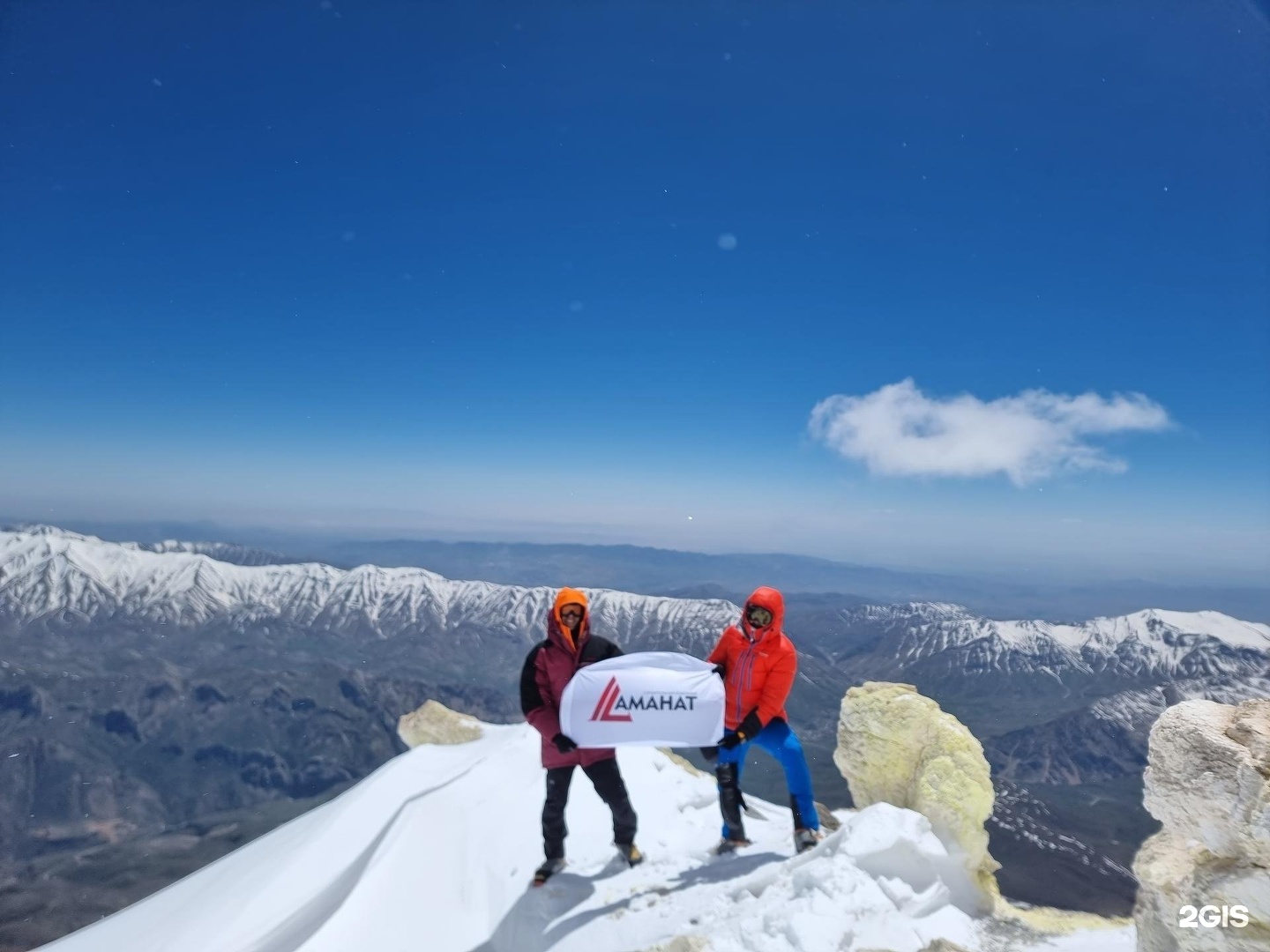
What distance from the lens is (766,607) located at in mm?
7055

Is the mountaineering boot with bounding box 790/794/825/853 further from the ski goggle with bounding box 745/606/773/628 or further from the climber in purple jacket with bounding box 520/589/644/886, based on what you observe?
the ski goggle with bounding box 745/606/773/628

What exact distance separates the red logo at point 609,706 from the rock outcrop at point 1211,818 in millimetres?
4720

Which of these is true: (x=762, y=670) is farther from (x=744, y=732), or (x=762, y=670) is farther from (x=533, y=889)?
(x=533, y=889)

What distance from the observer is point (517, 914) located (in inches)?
281

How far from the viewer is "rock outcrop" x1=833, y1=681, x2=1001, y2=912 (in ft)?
22.6

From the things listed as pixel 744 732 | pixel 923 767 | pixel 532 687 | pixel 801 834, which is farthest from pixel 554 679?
pixel 923 767

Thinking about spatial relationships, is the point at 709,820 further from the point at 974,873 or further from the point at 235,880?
the point at 235,880

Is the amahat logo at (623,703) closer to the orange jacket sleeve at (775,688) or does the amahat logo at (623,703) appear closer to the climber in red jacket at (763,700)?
the climber in red jacket at (763,700)

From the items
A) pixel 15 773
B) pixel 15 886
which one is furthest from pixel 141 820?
pixel 15 886

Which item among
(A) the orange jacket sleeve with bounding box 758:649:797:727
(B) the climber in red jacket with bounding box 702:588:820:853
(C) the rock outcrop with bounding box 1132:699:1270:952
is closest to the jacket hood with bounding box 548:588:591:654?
(B) the climber in red jacket with bounding box 702:588:820:853

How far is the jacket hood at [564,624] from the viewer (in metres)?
7.06

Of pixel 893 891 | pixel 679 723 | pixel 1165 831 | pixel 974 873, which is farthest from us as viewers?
pixel 679 723

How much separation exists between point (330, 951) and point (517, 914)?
2.08 meters

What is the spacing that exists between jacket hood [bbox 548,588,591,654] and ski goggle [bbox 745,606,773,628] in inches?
75.7
